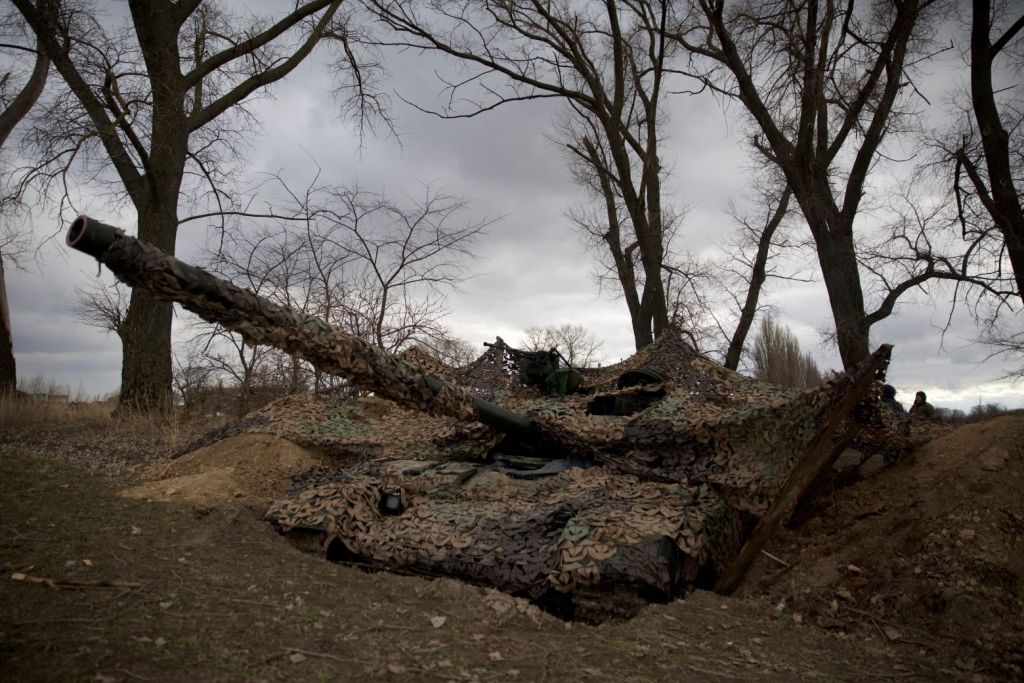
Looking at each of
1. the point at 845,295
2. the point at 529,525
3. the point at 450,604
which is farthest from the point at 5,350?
the point at 845,295

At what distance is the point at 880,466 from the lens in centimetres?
775

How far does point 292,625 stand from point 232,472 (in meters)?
3.57

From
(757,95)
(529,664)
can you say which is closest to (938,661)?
(529,664)

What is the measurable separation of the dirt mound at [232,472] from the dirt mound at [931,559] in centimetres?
456

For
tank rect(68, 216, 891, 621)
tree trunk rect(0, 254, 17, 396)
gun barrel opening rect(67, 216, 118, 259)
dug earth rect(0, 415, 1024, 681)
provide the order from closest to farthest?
dug earth rect(0, 415, 1024, 681) < gun barrel opening rect(67, 216, 118, 259) < tank rect(68, 216, 891, 621) < tree trunk rect(0, 254, 17, 396)

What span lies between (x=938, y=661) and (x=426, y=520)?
3.59m

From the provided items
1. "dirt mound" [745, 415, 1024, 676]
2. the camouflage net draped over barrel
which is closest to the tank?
the camouflage net draped over barrel

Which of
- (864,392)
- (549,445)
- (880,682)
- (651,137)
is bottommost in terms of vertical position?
(880,682)

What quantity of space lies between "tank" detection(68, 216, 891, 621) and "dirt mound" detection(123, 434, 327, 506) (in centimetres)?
27

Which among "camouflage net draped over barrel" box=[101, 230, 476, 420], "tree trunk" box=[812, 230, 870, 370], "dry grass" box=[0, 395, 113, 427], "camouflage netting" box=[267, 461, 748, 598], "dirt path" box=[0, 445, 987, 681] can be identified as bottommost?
"dirt path" box=[0, 445, 987, 681]

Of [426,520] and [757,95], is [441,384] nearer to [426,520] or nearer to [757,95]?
[426,520]

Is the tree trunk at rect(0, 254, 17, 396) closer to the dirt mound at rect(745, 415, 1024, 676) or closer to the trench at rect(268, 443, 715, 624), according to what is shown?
the trench at rect(268, 443, 715, 624)

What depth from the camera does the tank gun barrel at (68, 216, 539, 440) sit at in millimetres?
3875

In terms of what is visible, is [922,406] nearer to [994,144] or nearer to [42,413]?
[994,144]
